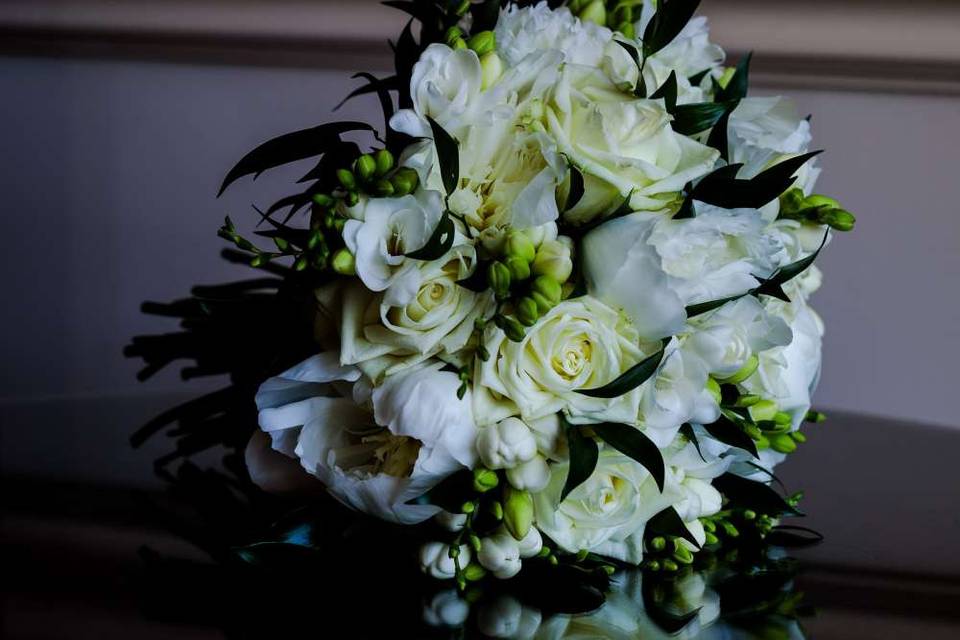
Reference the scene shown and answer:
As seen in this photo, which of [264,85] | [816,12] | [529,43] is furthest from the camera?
[264,85]

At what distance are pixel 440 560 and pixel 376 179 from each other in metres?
0.18

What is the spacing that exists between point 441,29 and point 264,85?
822 millimetres

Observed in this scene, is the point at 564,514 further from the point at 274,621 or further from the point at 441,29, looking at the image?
the point at 441,29

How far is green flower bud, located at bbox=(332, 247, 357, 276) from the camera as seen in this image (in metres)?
0.46

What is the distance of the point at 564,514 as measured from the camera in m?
0.49

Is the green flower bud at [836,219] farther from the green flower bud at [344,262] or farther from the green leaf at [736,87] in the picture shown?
the green flower bud at [344,262]

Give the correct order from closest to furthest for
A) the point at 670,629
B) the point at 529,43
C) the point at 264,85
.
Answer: the point at 670,629, the point at 529,43, the point at 264,85

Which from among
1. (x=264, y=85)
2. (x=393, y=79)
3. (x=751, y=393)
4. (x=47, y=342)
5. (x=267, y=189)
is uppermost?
(x=393, y=79)

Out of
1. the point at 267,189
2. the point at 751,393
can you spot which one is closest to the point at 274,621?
the point at 751,393

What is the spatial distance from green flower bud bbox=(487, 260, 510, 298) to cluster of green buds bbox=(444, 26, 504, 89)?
0.10m

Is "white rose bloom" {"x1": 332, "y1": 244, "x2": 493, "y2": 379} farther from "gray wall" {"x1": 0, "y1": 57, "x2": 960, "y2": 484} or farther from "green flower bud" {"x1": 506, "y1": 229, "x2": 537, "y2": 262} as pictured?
"gray wall" {"x1": 0, "y1": 57, "x2": 960, "y2": 484}

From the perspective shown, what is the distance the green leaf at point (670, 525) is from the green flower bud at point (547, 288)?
127 millimetres

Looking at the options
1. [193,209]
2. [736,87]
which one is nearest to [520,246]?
[736,87]

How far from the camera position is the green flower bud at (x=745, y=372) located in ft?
1.70
